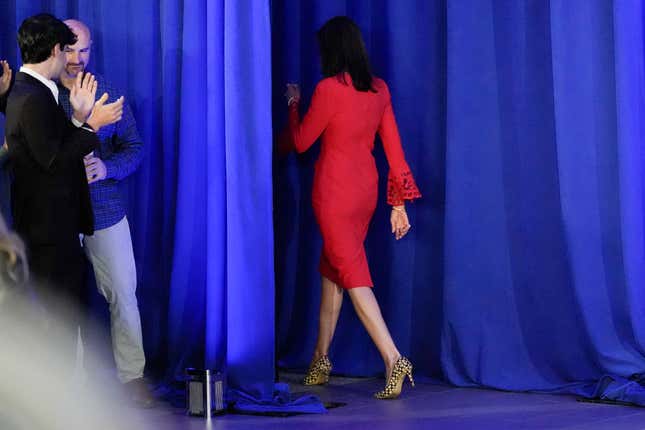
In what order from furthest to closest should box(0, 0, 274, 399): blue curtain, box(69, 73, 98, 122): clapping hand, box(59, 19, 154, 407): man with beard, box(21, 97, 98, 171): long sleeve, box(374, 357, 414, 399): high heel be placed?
box(374, 357, 414, 399): high heel → box(59, 19, 154, 407): man with beard → box(0, 0, 274, 399): blue curtain → box(69, 73, 98, 122): clapping hand → box(21, 97, 98, 171): long sleeve

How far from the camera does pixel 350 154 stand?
4.88 metres

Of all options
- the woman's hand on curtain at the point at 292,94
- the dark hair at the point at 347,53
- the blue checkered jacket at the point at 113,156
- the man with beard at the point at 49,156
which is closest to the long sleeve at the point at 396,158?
the dark hair at the point at 347,53

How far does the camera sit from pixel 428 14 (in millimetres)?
5219

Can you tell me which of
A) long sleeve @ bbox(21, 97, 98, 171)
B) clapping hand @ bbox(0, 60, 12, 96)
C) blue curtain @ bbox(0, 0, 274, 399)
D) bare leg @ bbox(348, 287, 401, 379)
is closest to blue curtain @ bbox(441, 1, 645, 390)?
bare leg @ bbox(348, 287, 401, 379)

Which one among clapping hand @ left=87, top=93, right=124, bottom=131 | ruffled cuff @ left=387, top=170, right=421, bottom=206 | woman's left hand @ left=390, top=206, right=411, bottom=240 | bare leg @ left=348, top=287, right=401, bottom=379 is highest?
clapping hand @ left=87, top=93, right=124, bottom=131

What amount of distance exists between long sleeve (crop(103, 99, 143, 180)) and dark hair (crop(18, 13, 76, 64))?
752mm

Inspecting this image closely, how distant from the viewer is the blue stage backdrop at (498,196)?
461 centimetres

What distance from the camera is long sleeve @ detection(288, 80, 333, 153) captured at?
15.8 ft

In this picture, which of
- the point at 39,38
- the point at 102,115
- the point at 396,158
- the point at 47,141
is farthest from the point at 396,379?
the point at 39,38

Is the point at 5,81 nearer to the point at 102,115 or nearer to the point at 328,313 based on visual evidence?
the point at 102,115

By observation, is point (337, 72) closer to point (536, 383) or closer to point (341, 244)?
point (341, 244)

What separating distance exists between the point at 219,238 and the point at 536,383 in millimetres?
1502

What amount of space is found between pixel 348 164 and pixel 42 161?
1482 mm

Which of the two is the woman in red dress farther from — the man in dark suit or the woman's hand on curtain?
the man in dark suit
